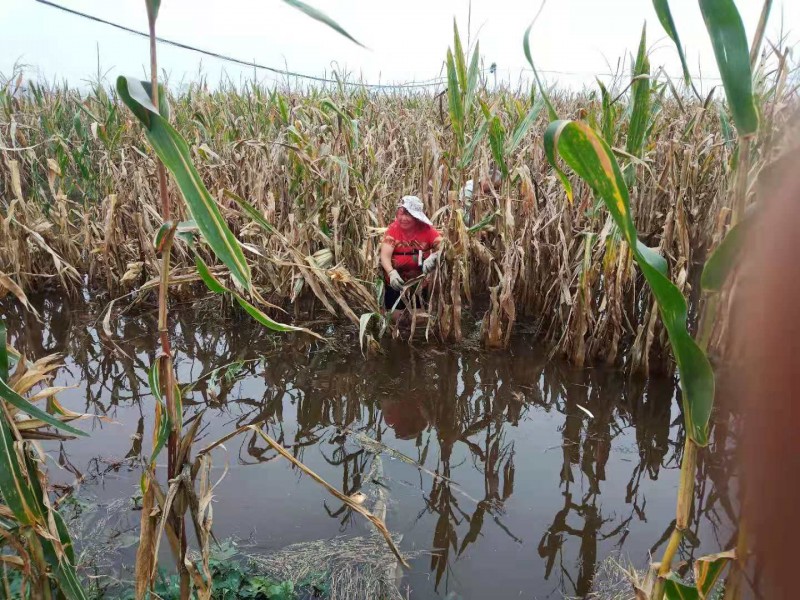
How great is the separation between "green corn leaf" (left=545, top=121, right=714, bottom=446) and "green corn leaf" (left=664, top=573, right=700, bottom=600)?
0.31m

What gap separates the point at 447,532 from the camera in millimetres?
2178

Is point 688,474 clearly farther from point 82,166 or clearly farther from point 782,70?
point 82,166

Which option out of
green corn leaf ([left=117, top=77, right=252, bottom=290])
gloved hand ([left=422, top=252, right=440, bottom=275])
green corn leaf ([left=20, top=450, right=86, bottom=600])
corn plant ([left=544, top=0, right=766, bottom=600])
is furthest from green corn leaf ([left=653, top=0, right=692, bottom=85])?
gloved hand ([left=422, top=252, right=440, bottom=275])

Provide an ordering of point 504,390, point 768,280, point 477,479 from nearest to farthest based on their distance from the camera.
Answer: point 768,280
point 477,479
point 504,390

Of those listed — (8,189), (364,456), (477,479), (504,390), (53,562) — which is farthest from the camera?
(8,189)

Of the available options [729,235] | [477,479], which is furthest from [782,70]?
[477,479]

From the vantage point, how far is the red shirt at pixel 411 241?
380 cm

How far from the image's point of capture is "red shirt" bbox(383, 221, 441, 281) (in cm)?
380

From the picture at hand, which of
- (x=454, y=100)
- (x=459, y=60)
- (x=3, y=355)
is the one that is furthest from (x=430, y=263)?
(x=3, y=355)

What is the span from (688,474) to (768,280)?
29.0 inches

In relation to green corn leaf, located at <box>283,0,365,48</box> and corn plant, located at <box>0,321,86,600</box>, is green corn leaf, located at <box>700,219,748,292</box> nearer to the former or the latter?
green corn leaf, located at <box>283,0,365,48</box>

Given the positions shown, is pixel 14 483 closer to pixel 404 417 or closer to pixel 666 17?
pixel 666 17

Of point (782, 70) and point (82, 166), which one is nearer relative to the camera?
point (782, 70)

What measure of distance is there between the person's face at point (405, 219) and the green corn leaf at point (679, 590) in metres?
2.91
